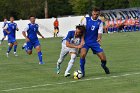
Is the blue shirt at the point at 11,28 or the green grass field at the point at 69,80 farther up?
the blue shirt at the point at 11,28

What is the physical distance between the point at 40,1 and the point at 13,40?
50438 mm

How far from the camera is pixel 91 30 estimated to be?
55.8 ft

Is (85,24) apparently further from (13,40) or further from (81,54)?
(13,40)

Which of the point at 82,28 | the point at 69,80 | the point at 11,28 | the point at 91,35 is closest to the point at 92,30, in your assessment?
the point at 91,35

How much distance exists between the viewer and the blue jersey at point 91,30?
17.0 m

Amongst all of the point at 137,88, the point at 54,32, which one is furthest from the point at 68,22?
the point at 137,88

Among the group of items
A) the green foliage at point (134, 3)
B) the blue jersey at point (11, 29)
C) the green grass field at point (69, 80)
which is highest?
the green foliage at point (134, 3)

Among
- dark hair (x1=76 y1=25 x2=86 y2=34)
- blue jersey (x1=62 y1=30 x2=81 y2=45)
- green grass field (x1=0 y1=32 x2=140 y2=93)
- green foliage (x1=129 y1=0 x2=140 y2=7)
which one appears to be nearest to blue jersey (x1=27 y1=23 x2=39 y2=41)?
green grass field (x1=0 y1=32 x2=140 y2=93)

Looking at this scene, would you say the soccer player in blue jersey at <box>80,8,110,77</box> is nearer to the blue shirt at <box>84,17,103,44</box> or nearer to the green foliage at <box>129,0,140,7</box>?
the blue shirt at <box>84,17,103,44</box>

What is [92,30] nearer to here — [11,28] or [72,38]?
[72,38]

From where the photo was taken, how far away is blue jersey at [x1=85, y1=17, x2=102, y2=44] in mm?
16958

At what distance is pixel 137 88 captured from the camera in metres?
13.7

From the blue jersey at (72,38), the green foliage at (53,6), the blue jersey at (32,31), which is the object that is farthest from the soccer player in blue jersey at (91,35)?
the green foliage at (53,6)

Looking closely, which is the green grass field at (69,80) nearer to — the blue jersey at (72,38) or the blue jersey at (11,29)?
the blue jersey at (72,38)
